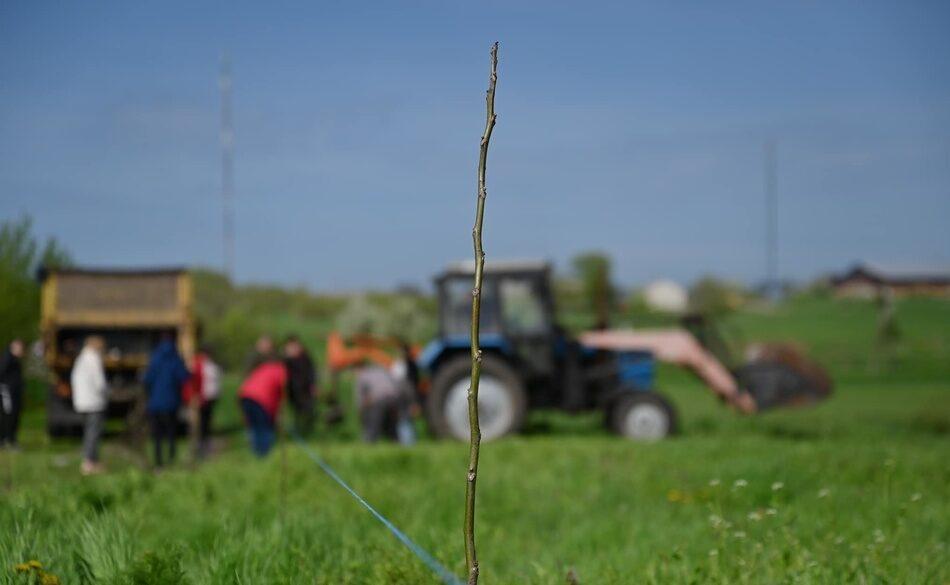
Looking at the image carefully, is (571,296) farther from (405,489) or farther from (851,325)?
(851,325)

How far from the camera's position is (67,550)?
4.72 m

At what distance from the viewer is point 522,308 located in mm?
16547

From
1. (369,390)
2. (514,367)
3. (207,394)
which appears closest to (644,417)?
(514,367)

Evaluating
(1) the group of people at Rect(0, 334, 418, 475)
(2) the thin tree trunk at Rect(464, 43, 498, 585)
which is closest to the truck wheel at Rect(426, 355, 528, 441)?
(1) the group of people at Rect(0, 334, 418, 475)

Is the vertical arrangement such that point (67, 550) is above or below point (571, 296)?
below

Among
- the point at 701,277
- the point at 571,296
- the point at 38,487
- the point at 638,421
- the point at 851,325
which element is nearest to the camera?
the point at 38,487

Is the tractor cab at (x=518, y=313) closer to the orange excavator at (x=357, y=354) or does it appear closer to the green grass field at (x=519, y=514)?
the green grass field at (x=519, y=514)

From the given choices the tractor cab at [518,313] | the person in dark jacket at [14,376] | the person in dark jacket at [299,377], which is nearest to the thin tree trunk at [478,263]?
the person in dark jacket at [14,376]

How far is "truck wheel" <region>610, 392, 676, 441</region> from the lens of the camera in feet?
54.4

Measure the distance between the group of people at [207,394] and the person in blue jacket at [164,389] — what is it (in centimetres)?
1

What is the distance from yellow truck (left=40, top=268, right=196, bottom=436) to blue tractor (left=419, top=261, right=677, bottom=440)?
425cm

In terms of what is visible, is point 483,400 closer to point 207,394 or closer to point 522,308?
point 522,308

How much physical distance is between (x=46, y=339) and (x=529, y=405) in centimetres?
736

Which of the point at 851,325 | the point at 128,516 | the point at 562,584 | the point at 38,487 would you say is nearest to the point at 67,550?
the point at 128,516
